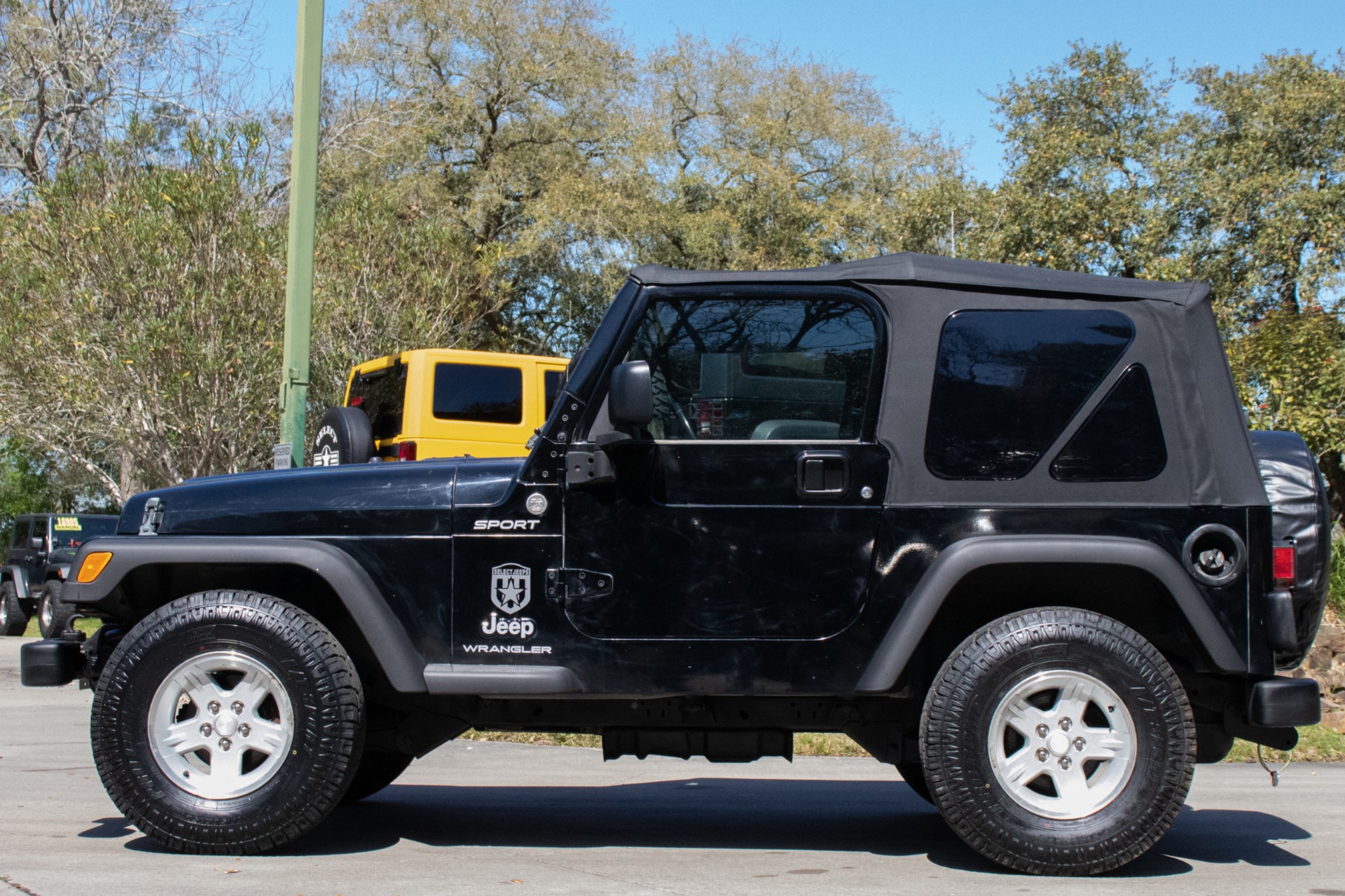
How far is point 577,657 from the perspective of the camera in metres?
4.52

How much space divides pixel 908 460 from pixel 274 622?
7.60ft

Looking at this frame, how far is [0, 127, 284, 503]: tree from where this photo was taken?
15.3 metres

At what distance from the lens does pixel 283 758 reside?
178 inches

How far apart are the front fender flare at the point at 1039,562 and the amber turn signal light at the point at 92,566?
2.75m

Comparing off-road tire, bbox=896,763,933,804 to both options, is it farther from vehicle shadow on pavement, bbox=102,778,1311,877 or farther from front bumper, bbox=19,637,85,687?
front bumper, bbox=19,637,85,687

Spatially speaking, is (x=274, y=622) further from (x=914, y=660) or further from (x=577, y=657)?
(x=914, y=660)

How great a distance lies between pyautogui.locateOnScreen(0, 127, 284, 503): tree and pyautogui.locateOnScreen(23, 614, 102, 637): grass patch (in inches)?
86.7

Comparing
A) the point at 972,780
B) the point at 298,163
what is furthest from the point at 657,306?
the point at 298,163

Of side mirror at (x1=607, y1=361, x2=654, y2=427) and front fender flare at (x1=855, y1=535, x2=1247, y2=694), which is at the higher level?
side mirror at (x1=607, y1=361, x2=654, y2=427)

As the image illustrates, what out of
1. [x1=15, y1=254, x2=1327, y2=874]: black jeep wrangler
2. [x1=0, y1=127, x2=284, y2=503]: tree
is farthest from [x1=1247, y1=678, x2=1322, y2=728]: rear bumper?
[x1=0, y1=127, x2=284, y2=503]: tree

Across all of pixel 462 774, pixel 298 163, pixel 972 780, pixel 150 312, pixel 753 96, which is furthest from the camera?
pixel 753 96

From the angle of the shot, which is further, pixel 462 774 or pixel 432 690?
pixel 462 774

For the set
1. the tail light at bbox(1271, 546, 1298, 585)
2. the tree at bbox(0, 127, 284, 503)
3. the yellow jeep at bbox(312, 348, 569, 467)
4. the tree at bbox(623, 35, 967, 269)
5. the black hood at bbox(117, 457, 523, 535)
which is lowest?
the tail light at bbox(1271, 546, 1298, 585)

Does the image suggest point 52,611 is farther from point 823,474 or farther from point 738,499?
point 823,474
